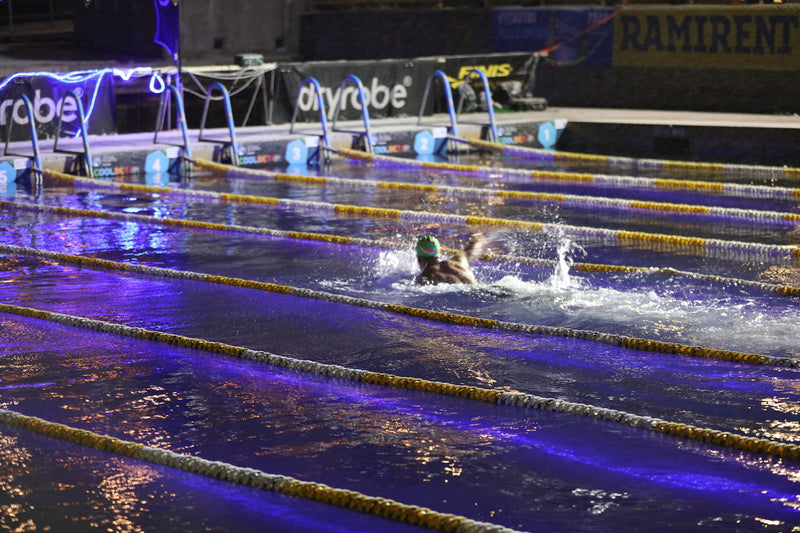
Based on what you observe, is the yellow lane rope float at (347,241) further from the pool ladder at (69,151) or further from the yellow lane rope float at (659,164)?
the yellow lane rope float at (659,164)

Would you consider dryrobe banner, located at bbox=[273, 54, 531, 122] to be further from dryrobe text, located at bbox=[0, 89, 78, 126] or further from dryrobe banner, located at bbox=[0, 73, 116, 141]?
dryrobe text, located at bbox=[0, 89, 78, 126]

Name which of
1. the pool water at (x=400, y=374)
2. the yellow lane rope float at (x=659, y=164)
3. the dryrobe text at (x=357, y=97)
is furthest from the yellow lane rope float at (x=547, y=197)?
the dryrobe text at (x=357, y=97)

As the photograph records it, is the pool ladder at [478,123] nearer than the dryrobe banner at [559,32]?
Yes

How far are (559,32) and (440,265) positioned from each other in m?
14.2

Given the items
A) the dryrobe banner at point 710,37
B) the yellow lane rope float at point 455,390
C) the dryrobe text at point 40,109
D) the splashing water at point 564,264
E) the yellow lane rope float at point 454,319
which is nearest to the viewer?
the yellow lane rope float at point 455,390

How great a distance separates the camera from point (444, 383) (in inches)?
193

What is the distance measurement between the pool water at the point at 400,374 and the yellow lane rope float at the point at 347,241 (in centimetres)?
5

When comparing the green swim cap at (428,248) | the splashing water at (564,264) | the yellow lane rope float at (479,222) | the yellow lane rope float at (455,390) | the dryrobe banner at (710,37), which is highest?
the dryrobe banner at (710,37)

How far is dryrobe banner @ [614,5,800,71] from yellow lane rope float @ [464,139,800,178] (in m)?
5.03

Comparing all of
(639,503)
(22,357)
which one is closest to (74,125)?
(22,357)

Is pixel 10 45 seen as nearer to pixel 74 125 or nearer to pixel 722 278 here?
pixel 74 125

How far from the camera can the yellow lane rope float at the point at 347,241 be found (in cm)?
691

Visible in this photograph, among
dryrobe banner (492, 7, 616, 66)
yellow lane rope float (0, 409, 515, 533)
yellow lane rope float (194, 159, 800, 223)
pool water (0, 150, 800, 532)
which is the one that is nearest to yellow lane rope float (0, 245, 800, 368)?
pool water (0, 150, 800, 532)

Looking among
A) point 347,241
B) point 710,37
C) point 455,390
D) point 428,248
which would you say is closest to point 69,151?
point 347,241
